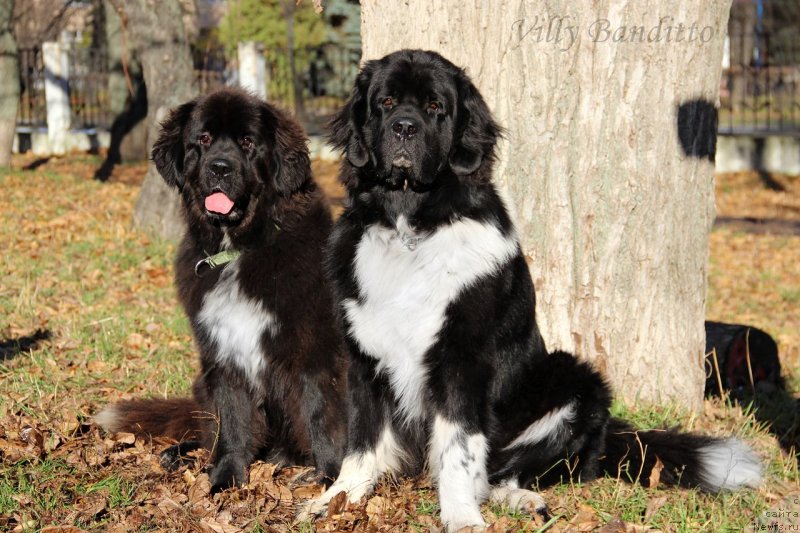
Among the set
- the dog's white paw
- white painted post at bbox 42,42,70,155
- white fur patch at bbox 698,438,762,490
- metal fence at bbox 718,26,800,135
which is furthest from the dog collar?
white painted post at bbox 42,42,70,155

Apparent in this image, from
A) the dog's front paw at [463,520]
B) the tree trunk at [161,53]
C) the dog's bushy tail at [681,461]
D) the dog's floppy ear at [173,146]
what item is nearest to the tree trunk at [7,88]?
the tree trunk at [161,53]

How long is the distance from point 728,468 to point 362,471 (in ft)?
5.95

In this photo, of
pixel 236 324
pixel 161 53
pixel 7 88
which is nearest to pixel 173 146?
pixel 236 324

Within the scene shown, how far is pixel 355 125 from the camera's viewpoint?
4.26m

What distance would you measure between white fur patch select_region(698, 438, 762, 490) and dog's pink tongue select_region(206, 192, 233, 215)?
2657 millimetres

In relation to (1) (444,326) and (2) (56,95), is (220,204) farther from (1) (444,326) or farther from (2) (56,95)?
(2) (56,95)

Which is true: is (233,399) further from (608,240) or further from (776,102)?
(776,102)

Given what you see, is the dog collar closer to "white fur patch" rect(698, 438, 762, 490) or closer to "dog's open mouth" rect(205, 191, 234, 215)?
"dog's open mouth" rect(205, 191, 234, 215)

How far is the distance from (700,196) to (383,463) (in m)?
2.55

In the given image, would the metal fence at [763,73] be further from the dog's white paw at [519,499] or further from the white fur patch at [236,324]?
the white fur patch at [236,324]

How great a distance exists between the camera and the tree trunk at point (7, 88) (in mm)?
A: 17344

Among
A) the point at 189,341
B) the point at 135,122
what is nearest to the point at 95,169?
the point at 135,122

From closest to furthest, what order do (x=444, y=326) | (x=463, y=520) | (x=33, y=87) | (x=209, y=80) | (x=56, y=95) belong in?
(x=463, y=520) < (x=444, y=326) < (x=56, y=95) < (x=209, y=80) < (x=33, y=87)

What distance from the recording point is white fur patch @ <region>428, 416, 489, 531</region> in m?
3.96
